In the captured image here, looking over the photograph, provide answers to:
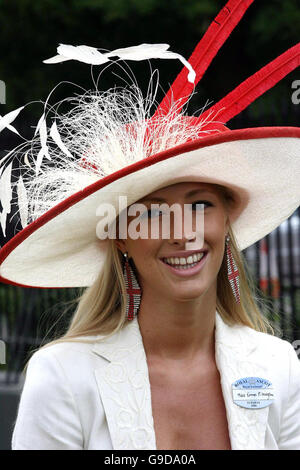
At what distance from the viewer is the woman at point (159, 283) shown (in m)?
2.80

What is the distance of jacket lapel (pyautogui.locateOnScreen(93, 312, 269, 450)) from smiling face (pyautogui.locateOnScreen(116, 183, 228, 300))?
0.21m

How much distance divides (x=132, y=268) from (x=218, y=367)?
0.44 m

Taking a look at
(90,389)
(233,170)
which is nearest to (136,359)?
(90,389)

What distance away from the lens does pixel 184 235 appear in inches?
112

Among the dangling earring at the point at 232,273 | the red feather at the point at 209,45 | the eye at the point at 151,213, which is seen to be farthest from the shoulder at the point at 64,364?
the red feather at the point at 209,45

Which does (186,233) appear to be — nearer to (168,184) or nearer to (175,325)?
(168,184)

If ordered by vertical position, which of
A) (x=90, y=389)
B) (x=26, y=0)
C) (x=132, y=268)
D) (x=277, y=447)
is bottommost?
(x=277, y=447)

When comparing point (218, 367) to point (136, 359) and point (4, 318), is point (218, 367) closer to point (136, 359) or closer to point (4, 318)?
point (136, 359)

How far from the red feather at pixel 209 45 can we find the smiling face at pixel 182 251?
→ 15.0 inches

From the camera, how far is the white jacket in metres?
2.78

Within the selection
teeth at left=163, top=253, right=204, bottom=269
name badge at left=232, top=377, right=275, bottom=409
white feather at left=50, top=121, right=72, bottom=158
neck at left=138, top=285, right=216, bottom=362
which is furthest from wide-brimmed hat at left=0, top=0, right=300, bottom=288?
name badge at left=232, top=377, right=275, bottom=409

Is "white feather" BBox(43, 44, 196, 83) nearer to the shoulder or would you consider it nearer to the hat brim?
the hat brim

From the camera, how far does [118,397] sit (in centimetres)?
286

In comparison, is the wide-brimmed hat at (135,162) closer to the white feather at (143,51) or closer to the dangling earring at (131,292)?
the white feather at (143,51)
